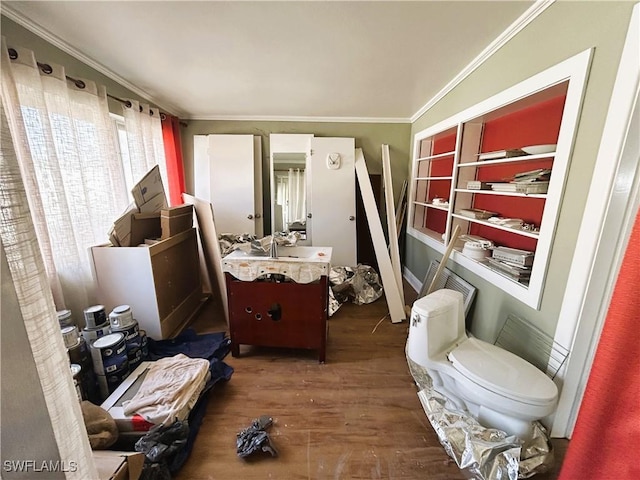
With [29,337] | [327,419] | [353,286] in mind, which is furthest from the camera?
[353,286]

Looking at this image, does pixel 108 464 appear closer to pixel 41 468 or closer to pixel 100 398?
pixel 41 468

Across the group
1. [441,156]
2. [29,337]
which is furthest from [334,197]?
[29,337]

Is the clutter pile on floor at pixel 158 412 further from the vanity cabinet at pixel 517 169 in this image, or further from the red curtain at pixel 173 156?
the red curtain at pixel 173 156

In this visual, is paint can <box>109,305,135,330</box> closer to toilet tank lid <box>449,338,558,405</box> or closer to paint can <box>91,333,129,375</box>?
paint can <box>91,333,129,375</box>

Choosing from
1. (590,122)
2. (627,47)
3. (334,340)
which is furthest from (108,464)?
(627,47)

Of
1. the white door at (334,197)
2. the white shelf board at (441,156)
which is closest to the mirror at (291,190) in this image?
the white door at (334,197)

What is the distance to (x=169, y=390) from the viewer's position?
144cm

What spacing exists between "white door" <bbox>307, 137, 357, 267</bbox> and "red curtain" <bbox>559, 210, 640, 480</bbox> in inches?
111

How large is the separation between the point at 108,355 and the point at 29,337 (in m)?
1.27

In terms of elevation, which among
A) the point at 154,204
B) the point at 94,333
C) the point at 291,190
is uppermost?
the point at 291,190

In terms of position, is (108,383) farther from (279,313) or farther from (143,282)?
(279,313)

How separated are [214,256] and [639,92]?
2.78 metres

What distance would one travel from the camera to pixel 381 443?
1365 millimetres

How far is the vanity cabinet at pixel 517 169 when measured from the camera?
4.31 feet
